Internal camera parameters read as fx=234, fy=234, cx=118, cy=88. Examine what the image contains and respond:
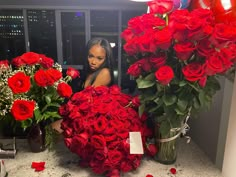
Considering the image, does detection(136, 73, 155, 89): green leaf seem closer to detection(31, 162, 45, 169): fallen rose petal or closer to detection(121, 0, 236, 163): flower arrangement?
detection(121, 0, 236, 163): flower arrangement

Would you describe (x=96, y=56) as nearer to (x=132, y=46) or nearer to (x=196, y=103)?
(x=132, y=46)

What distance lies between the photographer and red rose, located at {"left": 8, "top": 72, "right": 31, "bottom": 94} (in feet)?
2.98

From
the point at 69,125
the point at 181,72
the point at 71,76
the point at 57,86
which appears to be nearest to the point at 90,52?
the point at 71,76

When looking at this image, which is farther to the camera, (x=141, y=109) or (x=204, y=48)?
(x=141, y=109)

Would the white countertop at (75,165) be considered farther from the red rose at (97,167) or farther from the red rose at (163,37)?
the red rose at (163,37)

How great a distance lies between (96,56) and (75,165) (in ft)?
1.81

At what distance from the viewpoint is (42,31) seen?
1336mm

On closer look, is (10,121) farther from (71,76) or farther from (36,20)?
(36,20)

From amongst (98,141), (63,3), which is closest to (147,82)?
(98,141)

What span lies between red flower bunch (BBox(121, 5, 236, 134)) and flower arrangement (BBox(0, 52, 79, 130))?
35 cm

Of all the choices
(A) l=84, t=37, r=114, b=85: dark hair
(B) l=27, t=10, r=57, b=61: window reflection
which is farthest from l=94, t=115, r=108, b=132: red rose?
(B) l=27, t=10, r=57, b=61: window reflection

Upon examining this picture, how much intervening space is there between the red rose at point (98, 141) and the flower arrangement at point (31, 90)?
0.25m

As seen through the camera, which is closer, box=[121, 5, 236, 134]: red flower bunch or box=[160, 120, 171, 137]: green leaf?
box=[121, 5, 236, 134]: red flower bunch

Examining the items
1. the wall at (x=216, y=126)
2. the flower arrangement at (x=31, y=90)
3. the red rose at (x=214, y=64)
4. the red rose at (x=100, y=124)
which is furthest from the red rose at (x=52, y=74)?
the wall at (x=216, y=126)
